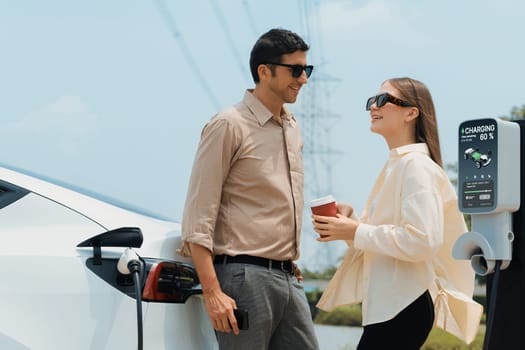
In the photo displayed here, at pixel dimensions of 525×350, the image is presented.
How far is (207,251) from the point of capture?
10.7 ft

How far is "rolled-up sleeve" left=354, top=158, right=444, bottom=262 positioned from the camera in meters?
3.50

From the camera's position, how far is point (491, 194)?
10.7 feet

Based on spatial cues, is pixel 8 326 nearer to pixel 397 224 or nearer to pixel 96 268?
pixel 96 268

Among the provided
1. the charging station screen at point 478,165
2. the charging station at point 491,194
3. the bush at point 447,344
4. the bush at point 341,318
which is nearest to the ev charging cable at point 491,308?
the charging station at point 491,194

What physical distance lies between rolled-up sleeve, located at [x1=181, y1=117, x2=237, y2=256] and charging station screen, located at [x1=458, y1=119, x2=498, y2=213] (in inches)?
33.9

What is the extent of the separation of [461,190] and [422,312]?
0.56 m

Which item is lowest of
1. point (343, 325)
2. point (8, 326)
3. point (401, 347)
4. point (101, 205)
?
point (343, 325)

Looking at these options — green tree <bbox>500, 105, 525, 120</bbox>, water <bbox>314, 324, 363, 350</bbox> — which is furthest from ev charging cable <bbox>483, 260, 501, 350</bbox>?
green tree <bbox>500, 105, 525, 120</bbox>

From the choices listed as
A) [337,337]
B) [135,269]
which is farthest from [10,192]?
[337,337]

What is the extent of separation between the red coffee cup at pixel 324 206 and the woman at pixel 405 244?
0.11 feet

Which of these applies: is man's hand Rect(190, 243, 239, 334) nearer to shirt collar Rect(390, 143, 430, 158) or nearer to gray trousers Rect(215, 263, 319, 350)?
gray trousers Rect(215, 263, 319, 350)

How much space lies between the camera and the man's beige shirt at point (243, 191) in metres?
3.33

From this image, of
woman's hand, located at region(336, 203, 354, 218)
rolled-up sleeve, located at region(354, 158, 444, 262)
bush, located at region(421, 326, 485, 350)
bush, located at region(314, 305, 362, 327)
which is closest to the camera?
rolled-up sleeve, located at region(354, 158, 444, 262)

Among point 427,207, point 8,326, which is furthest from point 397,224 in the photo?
point 8,326
